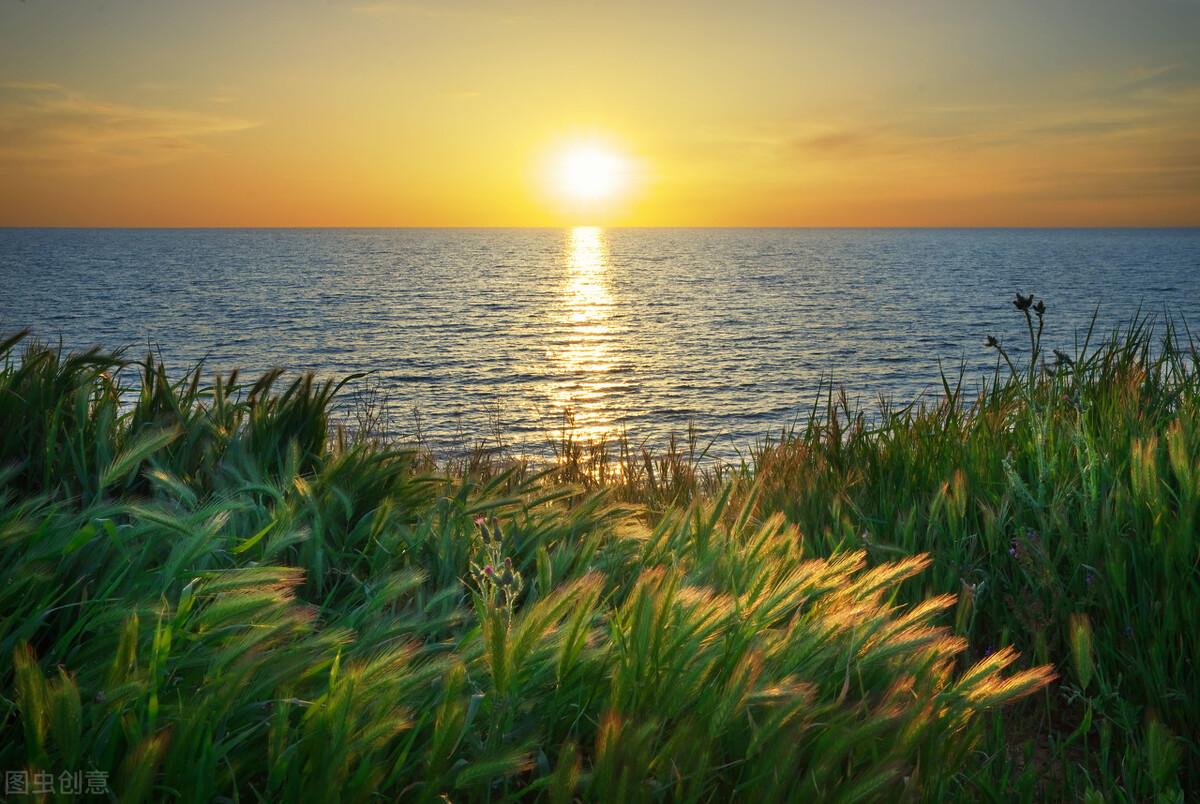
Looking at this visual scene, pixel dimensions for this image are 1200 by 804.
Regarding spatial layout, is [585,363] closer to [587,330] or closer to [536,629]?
[587,330]

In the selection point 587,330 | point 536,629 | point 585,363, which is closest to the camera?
point 536,629

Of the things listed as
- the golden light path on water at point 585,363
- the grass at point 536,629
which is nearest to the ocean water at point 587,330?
the golden light path on water at point 585,363

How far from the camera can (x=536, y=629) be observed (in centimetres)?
193

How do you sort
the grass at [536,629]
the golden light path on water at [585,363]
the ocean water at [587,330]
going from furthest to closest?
the ocean water at [587,330] → the golden light path on water at [585,363] → the grass at [536,629]

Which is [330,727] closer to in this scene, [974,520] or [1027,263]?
[974,520]

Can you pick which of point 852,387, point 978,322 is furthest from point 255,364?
point 978,322

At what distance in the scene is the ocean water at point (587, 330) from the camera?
28.6 meters

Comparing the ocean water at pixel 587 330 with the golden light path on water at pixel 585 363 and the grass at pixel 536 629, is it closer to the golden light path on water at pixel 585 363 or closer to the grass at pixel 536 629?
the golden light path on water at pixel 585 363

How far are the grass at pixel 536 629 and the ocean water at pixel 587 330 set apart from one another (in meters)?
0.92

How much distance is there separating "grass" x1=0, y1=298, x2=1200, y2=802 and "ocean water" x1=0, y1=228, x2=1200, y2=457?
3.03 feet

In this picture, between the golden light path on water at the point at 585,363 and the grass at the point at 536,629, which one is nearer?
the grass at the point at 536,629

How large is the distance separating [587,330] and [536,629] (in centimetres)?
5494

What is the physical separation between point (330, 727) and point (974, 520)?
10.2 ft

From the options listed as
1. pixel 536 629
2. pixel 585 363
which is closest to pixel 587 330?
pixel 585 363
